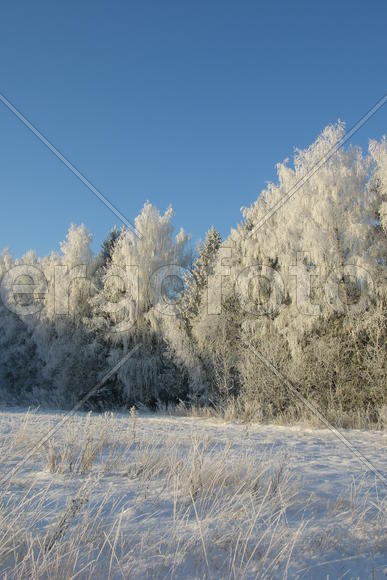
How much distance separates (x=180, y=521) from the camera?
251cm

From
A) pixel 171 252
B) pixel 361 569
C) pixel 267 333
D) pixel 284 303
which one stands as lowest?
pixel 361 569

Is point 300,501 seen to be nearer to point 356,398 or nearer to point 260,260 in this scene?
point 356,398

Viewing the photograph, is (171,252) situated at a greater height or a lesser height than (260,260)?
greater

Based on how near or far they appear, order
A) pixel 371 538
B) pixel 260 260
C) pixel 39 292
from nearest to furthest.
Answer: pixel 371 538 → pixel 260 260 → pixel 39 292

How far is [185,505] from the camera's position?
9.95ft

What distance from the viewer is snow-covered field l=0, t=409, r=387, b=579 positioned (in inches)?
84.7

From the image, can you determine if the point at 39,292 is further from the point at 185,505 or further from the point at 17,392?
the point at 185,505

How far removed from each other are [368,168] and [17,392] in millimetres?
16942

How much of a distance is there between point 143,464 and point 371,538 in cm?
199

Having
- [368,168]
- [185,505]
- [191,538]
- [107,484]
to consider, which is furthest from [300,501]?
[368,168]

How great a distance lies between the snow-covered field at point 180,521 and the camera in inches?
84.7

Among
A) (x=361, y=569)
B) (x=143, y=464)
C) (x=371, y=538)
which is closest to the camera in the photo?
(x=361, y=569)

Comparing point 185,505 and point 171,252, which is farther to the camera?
point 171,252

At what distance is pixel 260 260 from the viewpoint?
12.8 metres
